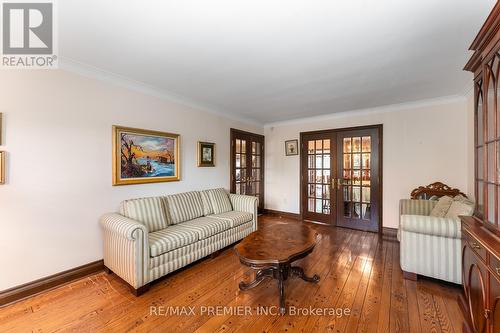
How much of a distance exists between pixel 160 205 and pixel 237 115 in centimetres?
256

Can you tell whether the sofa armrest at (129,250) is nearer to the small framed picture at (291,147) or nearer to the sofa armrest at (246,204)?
the sofa armrest at (246,204)

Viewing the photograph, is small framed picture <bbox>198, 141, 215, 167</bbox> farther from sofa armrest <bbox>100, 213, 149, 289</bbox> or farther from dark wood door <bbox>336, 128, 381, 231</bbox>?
dark wood door <bbox>336, 128, 381, 231</bbox>

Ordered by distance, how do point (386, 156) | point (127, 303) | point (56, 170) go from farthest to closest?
1. point (386, 156)
2. point (56, 170)
3. point (127, 303)

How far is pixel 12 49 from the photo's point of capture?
191 cm

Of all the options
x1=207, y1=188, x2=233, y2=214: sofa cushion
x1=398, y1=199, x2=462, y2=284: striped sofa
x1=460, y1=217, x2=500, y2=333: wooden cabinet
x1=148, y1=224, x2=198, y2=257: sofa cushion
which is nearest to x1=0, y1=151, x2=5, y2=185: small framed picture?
x1=148, y1=224, x2=198, y2=257: sofa cushion

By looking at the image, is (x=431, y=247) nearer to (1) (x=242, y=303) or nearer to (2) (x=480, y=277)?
(2) (x=480, y=277)

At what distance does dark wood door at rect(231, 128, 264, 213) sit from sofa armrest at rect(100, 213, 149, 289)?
2527mm

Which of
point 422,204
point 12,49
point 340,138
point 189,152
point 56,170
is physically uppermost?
point 12,49

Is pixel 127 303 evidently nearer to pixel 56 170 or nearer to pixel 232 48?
pixel 56 170

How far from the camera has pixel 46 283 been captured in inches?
84.4

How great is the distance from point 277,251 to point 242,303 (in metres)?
0.57

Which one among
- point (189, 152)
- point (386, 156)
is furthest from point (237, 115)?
point (386, 156)

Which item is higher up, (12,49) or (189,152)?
(12,49)

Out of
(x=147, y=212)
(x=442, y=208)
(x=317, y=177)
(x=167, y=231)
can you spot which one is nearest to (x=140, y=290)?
(x=167, y=231)
